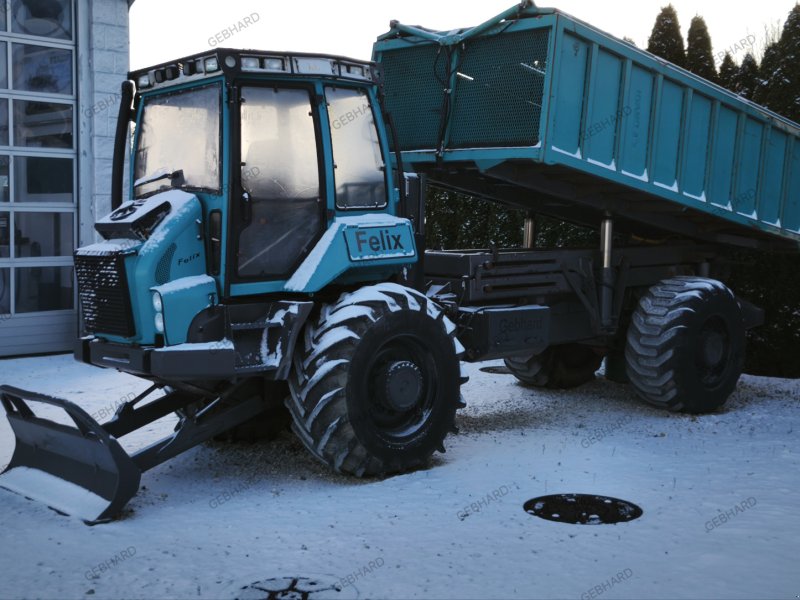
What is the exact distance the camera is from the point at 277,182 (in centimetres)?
615

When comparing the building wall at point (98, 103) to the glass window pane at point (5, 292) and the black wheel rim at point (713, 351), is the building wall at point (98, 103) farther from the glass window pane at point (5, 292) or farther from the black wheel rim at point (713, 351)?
the black wheel rim at point (713, 351)

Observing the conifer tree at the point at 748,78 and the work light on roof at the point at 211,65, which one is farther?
the conifer tree at the point at 748,78

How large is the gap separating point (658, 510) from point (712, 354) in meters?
3.38

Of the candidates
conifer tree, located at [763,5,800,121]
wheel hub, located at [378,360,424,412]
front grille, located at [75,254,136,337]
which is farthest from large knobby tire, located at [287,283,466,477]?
conifer tree, located at [763,5,800,121]

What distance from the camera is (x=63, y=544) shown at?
16.8ft

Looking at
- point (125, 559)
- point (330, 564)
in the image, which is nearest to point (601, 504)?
point (330, 564)

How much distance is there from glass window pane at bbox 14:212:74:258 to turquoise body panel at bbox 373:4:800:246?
16.7ft

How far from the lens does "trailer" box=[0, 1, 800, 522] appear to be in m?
5.93

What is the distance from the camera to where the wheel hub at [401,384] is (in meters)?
6.34

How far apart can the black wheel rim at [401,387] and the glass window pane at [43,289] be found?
6508 millimetres

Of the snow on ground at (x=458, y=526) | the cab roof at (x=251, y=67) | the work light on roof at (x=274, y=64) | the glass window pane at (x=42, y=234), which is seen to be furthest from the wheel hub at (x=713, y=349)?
the glass window pane at (x=42, y=234)

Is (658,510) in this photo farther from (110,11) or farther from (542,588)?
(110,11)

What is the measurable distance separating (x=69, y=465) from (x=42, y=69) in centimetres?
709

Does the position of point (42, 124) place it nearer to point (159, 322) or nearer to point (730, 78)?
point (159, 322)
